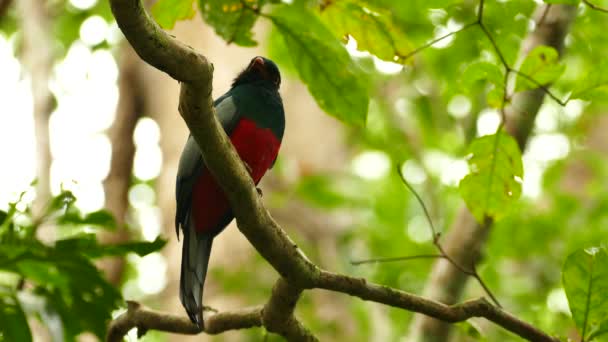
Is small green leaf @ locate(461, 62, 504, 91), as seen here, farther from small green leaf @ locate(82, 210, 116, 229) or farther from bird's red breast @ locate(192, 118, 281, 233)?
bird's red breast @ locate(192, 118, 281, 233)

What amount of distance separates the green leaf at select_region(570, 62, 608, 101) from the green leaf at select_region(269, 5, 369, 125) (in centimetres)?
65

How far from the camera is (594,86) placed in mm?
2457

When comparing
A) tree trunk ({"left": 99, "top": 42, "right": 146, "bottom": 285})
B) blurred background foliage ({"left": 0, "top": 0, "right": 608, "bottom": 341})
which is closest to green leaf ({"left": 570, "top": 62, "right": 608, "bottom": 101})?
blurred background foliage ({"left": 0, "top": 0, "right": 608, "bottom": 341})

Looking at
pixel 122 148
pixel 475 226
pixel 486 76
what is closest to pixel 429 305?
pixel 486 76

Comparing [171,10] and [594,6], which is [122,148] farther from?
[594,6]

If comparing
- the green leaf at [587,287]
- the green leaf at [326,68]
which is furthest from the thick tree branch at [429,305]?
the green leaf at [326,68]

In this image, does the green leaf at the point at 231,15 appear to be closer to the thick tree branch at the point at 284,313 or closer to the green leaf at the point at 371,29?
the green leaf at the point at 371,29

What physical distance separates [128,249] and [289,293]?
1.80 feet

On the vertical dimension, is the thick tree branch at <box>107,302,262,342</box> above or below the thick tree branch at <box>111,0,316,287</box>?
below

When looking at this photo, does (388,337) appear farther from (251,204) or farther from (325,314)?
(251,204)

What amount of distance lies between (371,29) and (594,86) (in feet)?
2.29

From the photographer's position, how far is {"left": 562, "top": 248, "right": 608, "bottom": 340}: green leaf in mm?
2340

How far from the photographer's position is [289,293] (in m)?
2.61

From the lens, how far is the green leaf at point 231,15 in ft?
8.98
